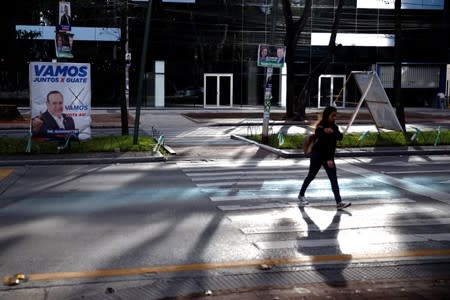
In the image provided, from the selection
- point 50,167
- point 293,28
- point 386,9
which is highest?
point 386,9

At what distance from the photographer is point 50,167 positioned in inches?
586

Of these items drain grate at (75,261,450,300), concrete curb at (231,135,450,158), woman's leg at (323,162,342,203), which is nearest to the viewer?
drain grate at (75,261,450,300)

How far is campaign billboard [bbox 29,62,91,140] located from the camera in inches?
642

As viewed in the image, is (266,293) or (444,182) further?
(444,182)

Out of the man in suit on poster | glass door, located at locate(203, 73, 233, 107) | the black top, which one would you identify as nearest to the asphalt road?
the black top

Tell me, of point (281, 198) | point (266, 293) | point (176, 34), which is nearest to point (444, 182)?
point (281, 198)

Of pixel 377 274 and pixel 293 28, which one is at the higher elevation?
pixel 293 28

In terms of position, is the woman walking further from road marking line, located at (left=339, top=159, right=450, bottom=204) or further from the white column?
the white column

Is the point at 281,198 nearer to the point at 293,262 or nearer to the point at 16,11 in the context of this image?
the point at 293,262

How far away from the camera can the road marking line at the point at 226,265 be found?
20.0ft

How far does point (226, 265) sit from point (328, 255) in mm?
1251

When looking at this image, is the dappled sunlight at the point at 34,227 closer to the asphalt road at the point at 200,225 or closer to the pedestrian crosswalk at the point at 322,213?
the asphalt road at the point at 200,225

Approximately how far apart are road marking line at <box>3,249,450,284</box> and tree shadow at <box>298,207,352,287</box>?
0.04 ft

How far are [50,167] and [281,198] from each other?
6.90 metres
